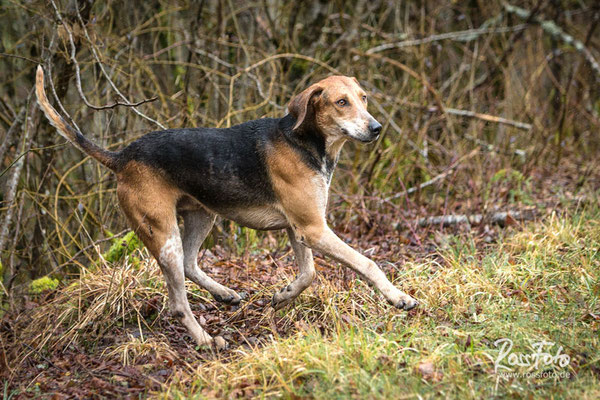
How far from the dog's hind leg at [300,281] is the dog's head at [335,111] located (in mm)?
1013

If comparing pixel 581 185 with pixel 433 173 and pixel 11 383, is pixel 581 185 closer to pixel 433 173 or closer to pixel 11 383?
pixel 433 173

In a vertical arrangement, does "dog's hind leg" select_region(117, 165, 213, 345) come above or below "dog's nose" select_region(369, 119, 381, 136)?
below

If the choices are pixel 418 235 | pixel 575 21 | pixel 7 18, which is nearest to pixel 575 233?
pixel 418 235

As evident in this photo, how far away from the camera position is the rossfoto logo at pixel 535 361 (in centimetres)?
398

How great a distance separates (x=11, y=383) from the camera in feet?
15.2

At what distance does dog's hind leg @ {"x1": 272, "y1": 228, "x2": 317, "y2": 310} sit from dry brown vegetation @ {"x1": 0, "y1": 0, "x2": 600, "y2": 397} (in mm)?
154

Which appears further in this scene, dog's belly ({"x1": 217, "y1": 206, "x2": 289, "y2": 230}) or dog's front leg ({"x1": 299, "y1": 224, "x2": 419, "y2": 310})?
dog's belly ({"x1": 217, "y1": 206, "x2": 289, "y2": 230})

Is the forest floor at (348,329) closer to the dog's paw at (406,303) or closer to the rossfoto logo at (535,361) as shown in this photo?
the rossfoto logo at (535,361)

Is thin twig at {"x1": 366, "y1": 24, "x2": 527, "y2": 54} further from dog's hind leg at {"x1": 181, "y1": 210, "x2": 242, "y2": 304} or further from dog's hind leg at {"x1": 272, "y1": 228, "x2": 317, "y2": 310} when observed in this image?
dog's hind leg at {"x1": 272, "y1": 228, "x2": 317, "y2": 310}

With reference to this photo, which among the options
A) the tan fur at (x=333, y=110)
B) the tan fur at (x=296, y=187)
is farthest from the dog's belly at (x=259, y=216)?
the tan fur at (x=333, y=110)

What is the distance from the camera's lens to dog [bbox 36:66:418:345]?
5.05 metres

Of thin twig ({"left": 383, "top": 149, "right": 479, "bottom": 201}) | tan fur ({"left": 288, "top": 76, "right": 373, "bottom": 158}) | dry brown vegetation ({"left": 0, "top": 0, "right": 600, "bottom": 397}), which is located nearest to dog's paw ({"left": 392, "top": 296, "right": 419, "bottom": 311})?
dry brown vegetation ({"left": 0, "top": 0, "right": 600, "bottom": 397})

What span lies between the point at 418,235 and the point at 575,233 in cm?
169

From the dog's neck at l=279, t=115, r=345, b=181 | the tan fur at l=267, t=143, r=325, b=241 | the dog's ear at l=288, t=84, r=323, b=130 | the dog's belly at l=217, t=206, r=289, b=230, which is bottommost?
the dog's belly at l=217, t=206, r=289, b=230
